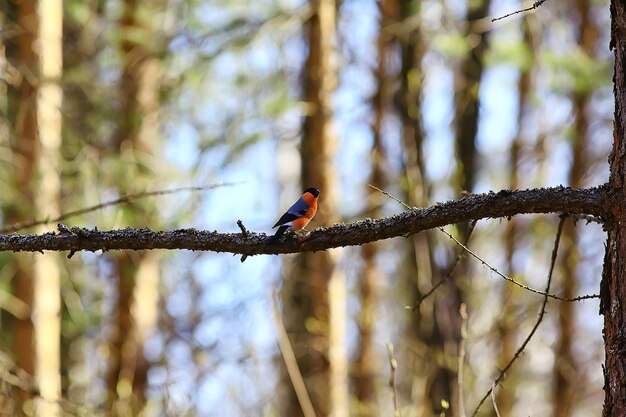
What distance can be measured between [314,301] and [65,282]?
4.81 m

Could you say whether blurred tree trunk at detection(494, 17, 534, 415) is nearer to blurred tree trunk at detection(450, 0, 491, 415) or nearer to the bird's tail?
blurred tree trunk at detection(450, 0, 491, 415)

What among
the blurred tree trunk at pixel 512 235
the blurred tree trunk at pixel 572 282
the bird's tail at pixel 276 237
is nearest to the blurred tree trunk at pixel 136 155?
the blurred tree trunk at pixel 512 235

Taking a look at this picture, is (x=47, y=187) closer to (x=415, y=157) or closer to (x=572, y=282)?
(x=415, y=157)

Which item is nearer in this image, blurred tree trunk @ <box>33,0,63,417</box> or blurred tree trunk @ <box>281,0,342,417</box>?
blurred tree trunk @ <box>281,0,342,417</box>

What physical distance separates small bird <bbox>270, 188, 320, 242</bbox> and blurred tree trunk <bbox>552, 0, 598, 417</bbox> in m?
9.63

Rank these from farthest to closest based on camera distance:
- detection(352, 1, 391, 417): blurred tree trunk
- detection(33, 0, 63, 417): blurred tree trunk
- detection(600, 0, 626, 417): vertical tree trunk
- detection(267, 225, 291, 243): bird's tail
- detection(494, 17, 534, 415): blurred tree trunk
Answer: detection(352, 1, 391, 417): blurred tree trunk
detection(494, 17, 534, 415): blurred tree trunk
detection(33, 0, 63, 417): blurred tree trunk
detection(267, 225, 291, 243): bird's tail
detection(600, 0, 626, 417): vertical tree trunk

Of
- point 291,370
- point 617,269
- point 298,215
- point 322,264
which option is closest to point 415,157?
point 322,264

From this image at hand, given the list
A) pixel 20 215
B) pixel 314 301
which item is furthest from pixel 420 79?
pixel 20 215

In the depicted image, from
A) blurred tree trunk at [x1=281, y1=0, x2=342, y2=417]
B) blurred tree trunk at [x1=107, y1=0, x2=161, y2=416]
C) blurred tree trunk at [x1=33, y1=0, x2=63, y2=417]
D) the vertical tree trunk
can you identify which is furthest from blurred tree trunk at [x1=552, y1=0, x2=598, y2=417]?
the vertical tree trunk

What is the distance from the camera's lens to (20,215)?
9.69 m

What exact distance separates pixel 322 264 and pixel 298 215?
552cm

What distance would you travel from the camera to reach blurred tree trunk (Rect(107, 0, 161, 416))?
457 inches

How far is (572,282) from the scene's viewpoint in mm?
12734

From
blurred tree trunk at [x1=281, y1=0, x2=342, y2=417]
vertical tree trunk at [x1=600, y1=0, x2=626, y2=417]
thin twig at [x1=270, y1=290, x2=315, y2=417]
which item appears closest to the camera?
vertical tree trunk at [x1=600, y1=0, x2=626, y2=417]
